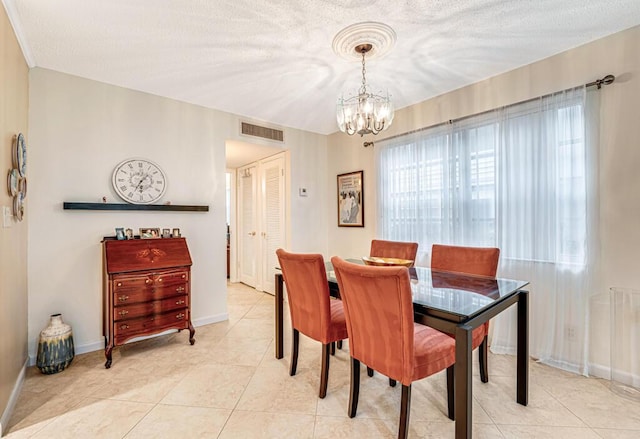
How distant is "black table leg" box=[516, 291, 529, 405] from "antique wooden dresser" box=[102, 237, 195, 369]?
8.61 ft

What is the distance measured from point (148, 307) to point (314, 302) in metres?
1.56

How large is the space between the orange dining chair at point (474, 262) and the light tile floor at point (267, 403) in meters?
0.21

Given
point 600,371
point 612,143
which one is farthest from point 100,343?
point 612,143

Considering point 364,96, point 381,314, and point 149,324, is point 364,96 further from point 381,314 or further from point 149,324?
point 149,324

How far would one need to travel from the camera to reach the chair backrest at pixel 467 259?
7.34 feet

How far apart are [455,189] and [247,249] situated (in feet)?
11.6

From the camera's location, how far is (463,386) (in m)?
1.32

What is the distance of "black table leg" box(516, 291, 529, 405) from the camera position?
1.85 metres

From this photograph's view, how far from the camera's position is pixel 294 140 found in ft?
13.8

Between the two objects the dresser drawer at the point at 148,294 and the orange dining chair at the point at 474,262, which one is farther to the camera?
the dresser drawer at the point at 148,294

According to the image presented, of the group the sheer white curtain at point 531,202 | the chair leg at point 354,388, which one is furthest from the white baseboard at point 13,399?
the sheer white curtain at point 531,202

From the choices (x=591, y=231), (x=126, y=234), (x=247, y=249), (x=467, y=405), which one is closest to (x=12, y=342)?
(x=126, y=234)

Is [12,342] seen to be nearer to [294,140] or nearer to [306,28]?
[306,28]

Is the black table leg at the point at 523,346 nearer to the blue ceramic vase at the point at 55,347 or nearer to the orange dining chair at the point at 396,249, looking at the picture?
the orange dining chair at the point at 396,249
